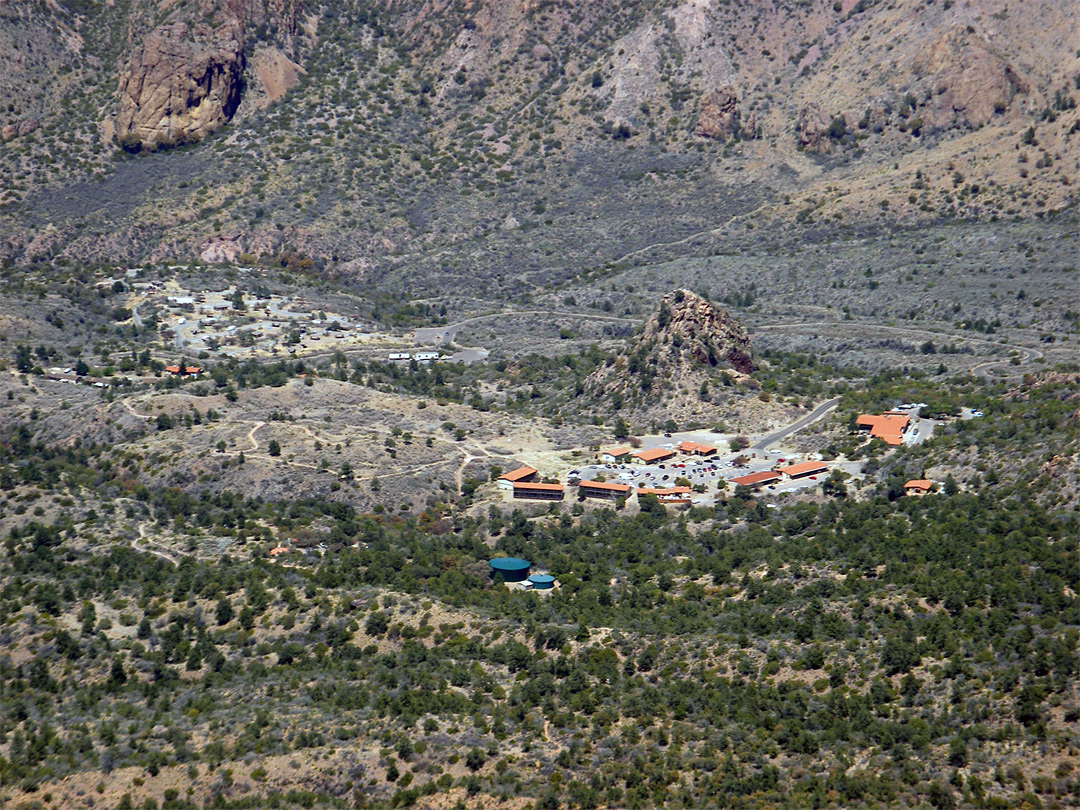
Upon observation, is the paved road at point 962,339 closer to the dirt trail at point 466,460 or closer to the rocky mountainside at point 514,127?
the rocky mountainside at point 514,127

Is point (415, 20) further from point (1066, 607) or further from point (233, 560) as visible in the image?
point (1066, 607)

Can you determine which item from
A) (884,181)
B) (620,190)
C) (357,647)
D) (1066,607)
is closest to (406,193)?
(620,190)

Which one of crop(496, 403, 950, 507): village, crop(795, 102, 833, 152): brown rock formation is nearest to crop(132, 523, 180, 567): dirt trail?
crop(496, 403, 950, 507): village

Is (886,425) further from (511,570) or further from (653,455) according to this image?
(511,570)

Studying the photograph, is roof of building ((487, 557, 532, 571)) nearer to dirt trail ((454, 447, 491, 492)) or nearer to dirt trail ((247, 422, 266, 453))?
dirt trail ((454, 447, 491, 492))

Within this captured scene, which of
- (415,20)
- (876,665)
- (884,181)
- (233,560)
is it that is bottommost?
(233,560)
